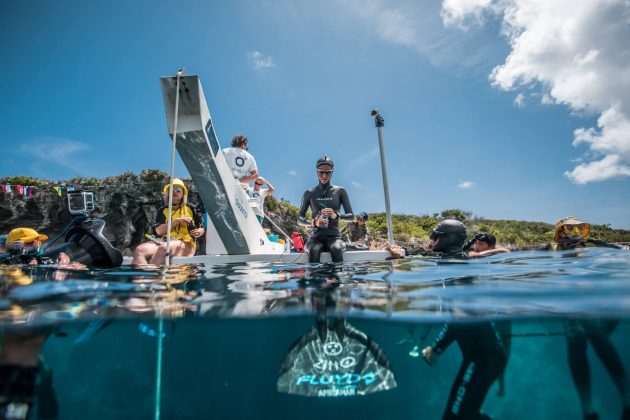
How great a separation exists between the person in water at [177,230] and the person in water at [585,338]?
6.07 metres

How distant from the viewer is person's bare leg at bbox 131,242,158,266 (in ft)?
16.4

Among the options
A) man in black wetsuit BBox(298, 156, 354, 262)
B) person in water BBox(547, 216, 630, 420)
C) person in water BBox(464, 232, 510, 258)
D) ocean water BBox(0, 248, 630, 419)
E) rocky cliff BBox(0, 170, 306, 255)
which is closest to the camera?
ocean water BBox(0, 248, 630, 419)

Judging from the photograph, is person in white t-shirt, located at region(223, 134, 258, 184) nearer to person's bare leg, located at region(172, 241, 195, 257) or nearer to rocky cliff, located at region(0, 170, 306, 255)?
person's bare leg, located at region(172, 241, 195, 257)

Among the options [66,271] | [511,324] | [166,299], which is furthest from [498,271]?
[66,271]

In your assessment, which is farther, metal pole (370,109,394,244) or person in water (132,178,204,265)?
metal pole (370,109,394,244)

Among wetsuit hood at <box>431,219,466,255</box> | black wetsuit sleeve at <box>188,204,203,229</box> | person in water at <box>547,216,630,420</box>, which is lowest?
person in water at <box>547,216,630,420</box>

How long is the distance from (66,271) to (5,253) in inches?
42.3

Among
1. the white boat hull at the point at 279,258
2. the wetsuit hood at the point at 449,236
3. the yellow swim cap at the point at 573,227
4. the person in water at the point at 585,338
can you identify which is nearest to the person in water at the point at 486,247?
the wetsuit hood at the point at 449,236

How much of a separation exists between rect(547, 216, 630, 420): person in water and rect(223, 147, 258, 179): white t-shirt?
5850 millimetres

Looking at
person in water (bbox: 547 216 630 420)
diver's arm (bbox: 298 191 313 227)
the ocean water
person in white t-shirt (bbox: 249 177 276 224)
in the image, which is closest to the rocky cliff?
person in white t-shirt (bbox: 249 177 276 224)

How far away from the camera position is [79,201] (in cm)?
410

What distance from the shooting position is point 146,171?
26.3m

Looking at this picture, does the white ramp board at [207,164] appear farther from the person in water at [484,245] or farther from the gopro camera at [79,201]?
the person in water at [484,245]

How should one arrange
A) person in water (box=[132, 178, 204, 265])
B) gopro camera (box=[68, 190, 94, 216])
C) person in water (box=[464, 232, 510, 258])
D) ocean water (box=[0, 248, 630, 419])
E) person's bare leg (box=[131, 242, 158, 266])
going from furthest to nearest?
person in water (box=[464, 232, 510, 258])
person in water (box=[132, 178, 204, 265])
person's bare leg (box=[131, 242, 158, 266])
gopro camera (box=[68, 190, 94, 216])
ocean water (box=[0, 248, 630, 419])
